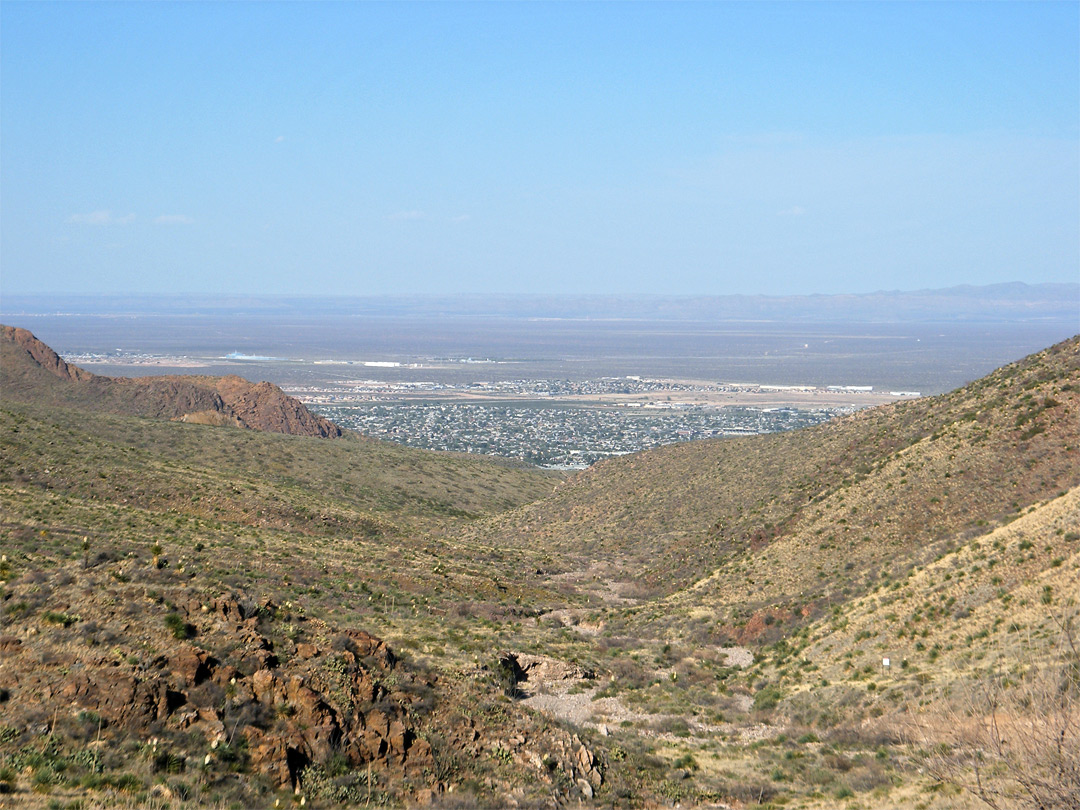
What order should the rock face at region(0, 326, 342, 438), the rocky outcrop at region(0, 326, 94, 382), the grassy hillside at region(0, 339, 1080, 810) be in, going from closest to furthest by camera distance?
the grassy hillside at region(0, 339, 1080, 810) → the rock face at region(0, 326, 342, 438) → the rocky outcrop at region(0, 326, 94, 382)

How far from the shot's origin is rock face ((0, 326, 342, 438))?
7550cm

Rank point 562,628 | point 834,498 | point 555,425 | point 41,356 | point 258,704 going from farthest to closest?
point 555,425, point 41,356, point 834,498, point 562,628, point 258,704

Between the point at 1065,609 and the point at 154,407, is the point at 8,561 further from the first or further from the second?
the point at 154,407

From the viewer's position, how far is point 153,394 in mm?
83812

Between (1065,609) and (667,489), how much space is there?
32.1 m

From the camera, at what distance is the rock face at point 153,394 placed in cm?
7550

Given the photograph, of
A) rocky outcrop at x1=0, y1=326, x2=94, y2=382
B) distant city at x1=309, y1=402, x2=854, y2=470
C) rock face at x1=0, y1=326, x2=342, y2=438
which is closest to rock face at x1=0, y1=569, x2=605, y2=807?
rock face at x1=0, y1=326, x2=342, y2=438

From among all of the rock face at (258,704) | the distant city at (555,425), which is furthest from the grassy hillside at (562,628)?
the distant city at (555,425)

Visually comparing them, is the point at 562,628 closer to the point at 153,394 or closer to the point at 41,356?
the point at 153,394

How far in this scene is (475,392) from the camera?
165 metres

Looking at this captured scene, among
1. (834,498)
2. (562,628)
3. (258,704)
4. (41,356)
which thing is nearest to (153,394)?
(41,356)

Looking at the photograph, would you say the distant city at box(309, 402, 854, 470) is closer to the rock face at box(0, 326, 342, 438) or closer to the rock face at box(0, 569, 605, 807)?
the rock face at box(0, 326, 342, 438)

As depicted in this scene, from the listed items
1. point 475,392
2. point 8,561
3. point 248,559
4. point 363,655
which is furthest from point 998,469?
point 475,392

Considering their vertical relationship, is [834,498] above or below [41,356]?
below
